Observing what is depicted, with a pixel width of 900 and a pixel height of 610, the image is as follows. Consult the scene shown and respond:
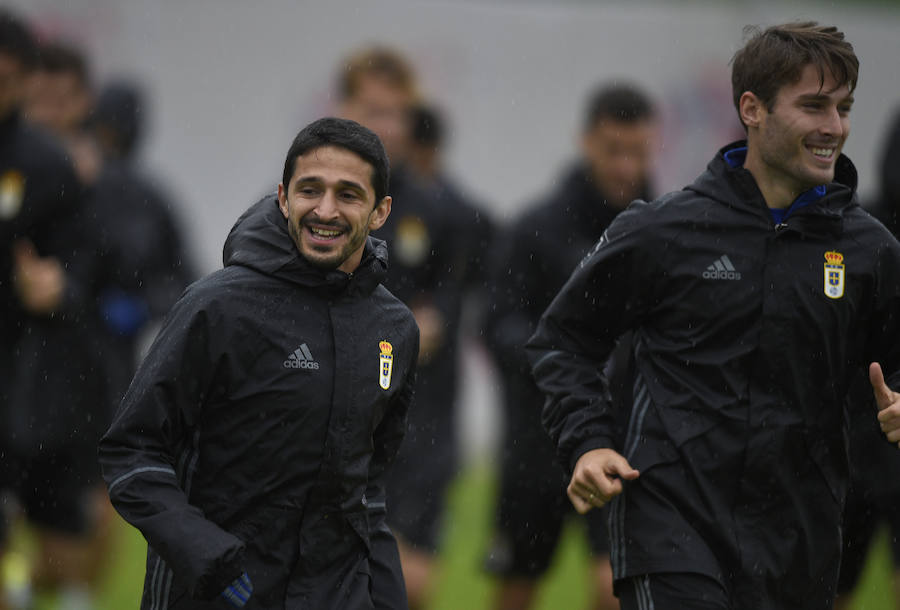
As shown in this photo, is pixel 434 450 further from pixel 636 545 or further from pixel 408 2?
pixel 408 2

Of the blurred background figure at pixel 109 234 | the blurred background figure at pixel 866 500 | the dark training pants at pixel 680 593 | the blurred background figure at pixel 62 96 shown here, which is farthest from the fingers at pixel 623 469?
the blurred background figure at pixel 62 96

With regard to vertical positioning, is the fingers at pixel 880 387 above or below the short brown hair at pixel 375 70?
below

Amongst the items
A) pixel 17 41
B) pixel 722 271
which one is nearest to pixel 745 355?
pixel 722 271

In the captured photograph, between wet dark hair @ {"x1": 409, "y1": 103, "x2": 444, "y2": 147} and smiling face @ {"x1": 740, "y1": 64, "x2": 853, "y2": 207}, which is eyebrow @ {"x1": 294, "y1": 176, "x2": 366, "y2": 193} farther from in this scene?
wet dark hair @ {"x1": 409, "y1": 103, "x2": 444, "y2": 147}

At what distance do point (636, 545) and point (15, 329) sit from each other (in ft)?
12.7

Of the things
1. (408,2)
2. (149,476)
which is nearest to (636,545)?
(149,476)

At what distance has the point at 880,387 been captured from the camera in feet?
15.7

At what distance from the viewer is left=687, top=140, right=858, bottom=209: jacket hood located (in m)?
5.02

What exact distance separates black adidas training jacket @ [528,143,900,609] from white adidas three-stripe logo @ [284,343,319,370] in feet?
2.89

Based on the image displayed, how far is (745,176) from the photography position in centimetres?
504

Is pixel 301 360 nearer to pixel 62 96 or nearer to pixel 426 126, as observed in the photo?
pixel 62 96

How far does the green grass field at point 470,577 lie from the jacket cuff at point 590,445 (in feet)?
10.4

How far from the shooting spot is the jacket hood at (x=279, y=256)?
15.1 feet

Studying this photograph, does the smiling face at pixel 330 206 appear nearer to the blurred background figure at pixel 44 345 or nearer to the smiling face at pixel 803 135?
the smiling face at pixel 803 135
